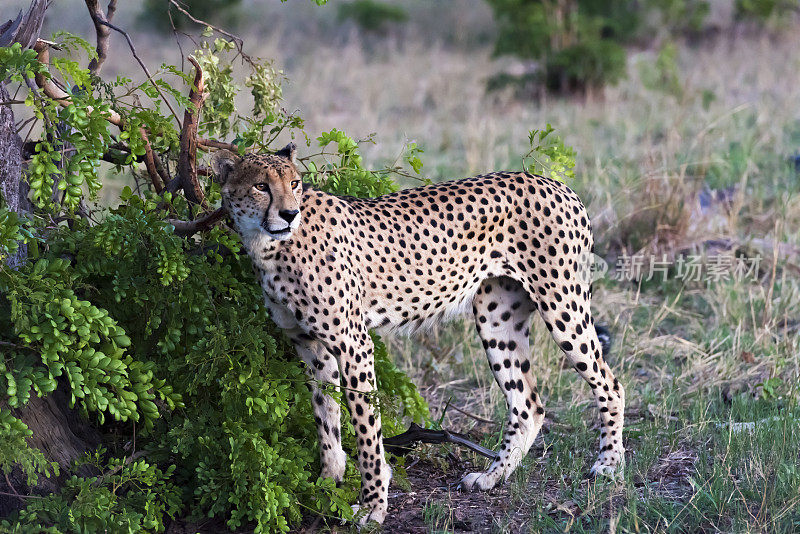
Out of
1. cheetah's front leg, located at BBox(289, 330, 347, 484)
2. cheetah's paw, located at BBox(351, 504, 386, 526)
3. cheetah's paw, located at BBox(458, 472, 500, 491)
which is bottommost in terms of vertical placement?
cheetah's paw, located at BBox(458, 472, 500, 491)

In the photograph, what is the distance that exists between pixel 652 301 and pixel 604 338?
1.20 metres

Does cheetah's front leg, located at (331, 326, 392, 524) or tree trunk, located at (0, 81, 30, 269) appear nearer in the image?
tree trunk, located at (0, 81, 30, 269)

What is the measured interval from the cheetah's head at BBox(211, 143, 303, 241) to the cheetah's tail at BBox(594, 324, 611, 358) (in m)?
2.85

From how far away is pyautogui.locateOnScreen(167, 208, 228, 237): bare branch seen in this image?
12.7 ft

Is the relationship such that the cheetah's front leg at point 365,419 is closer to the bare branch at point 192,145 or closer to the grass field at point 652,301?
the grass field at point 652,301

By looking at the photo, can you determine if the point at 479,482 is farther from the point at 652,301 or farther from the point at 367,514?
the point at 652,301

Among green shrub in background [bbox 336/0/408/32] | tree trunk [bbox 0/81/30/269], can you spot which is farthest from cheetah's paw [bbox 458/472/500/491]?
green shrub in background [bbox 336/0/408/32]

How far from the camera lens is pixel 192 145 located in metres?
3.95

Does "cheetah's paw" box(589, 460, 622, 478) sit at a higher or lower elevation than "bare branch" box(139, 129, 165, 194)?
lower

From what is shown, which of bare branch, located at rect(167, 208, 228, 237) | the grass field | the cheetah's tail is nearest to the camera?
bare branch, located at rect(167, 208, 228, 237)

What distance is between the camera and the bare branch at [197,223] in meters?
3.88

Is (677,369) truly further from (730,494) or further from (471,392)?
(730,494)

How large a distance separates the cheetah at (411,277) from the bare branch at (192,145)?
0.18 metres

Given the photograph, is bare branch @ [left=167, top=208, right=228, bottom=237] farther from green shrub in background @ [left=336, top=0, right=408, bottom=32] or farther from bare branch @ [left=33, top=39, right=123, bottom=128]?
green shrub in background @ [left=336, top=0, right=408, bottom=32]
